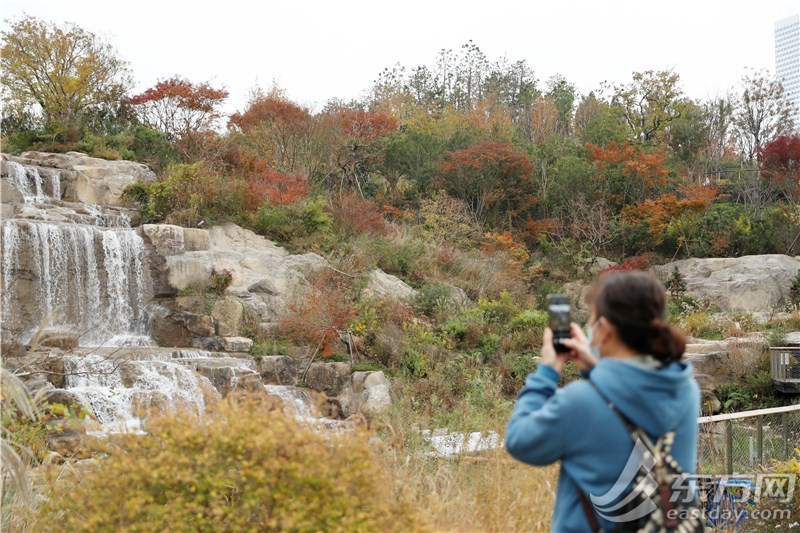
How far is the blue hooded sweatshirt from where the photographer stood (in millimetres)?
1935

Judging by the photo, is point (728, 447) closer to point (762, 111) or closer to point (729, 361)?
point (729, 361)

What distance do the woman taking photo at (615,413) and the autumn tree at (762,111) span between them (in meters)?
27.8

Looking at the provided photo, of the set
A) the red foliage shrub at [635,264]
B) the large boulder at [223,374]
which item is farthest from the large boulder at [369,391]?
the red foliage shrub at [635,264]

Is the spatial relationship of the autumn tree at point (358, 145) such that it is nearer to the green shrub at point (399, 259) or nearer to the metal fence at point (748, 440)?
the green shrub at point (399, 259)

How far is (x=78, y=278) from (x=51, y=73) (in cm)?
993

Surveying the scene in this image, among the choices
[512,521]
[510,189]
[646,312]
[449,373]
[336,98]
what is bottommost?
[449,373]

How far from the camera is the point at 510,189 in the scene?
21.7 metres

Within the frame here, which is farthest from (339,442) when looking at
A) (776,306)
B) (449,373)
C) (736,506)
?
(776,306)

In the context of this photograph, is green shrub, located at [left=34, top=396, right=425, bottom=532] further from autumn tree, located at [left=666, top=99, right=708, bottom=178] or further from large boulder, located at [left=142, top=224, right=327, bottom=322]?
autumn tree, located at [left=666, top=99, right=708, bottom=178]

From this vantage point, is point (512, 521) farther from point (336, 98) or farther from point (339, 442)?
point (336, 98)

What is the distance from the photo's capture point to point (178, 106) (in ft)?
70.6

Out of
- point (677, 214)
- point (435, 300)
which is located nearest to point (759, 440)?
point (435, 300)

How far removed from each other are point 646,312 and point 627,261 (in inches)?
721

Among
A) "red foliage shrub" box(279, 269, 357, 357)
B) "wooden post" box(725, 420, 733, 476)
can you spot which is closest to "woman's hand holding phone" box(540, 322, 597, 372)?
"wooden post" box(725, 420, 733, 476)
